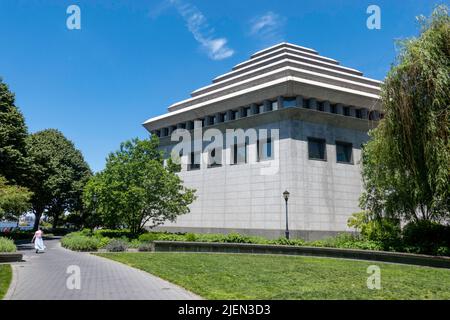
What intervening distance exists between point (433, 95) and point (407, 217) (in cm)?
867

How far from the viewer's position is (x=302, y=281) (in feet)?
40.0

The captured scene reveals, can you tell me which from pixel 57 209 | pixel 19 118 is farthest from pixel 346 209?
pixel 57 209

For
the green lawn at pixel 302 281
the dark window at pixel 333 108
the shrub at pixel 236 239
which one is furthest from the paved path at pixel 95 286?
the dark window at pixel 333 108

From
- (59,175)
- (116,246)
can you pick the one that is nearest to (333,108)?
(116,246)

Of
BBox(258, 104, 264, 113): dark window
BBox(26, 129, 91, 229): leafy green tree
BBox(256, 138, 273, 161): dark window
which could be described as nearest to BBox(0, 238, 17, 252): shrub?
BBox(256, 138, 273, 161): dark window

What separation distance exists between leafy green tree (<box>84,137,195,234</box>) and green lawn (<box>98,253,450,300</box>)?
12.8 metres

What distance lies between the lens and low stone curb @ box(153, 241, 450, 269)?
17078 millimetres

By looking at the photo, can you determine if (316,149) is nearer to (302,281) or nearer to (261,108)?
(261,108)

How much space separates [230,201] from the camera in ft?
114

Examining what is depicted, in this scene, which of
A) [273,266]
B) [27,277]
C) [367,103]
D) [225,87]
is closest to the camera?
[27,277]

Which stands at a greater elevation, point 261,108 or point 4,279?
point 261,108

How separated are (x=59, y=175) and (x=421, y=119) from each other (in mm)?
46344

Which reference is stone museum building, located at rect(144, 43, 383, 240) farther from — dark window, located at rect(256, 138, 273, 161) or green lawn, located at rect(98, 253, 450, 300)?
green lawn, located at rect(98, 253, 450, 300)
